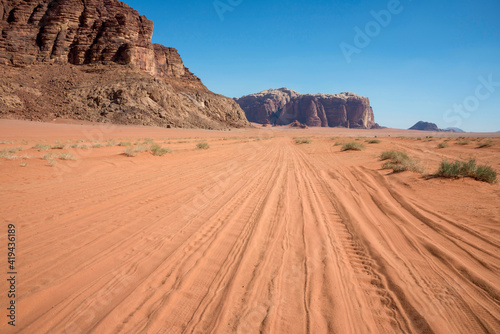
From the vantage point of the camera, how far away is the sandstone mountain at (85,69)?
3978 centimetres

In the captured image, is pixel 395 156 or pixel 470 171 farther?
pixel 395 156

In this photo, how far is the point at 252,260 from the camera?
9.73 feet

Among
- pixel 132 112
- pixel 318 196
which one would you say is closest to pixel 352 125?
pixel 132 112

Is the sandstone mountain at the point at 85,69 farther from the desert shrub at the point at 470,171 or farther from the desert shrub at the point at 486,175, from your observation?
the desert shrub at the point at 486,175

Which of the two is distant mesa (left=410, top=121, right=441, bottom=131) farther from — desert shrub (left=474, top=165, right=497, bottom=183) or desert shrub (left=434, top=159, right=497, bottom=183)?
desert shrub (left=474, top=165, right=497, bottom=183)

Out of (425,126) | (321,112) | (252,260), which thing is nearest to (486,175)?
(252,260)

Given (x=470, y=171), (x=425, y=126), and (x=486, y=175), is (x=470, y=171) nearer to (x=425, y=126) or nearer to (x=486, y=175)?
(x=486, y=175)

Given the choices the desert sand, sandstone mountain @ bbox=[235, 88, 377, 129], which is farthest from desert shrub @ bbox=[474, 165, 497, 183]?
sandstone mountain @ bbox=[235, 88, 377, 129]

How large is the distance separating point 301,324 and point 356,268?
4.02ft

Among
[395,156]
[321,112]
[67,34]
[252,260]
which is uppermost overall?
[67,34]

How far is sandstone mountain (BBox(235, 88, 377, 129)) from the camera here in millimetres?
146750

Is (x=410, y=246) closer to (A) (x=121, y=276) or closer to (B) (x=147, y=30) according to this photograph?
(A) (x=121, y=276)

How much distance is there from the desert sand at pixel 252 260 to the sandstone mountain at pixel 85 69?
135ft

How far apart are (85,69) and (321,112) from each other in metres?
134
